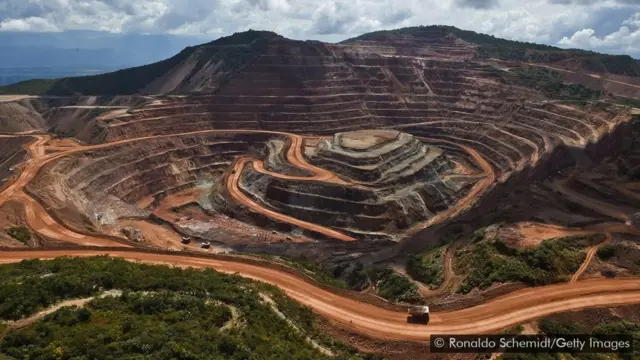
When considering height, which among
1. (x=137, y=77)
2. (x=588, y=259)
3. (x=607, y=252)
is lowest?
(x=588, y=259)

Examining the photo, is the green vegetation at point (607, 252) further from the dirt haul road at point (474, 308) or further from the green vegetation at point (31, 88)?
the green vegetation at point (31, 88)

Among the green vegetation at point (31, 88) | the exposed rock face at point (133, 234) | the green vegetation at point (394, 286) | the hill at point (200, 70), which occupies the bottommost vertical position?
the exposed rock face at point (133, 234)

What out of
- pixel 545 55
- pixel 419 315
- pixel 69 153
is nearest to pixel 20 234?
pixel 69 153

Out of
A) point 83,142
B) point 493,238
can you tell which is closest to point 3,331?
point 493,238

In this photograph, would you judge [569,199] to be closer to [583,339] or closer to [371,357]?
[583,339]

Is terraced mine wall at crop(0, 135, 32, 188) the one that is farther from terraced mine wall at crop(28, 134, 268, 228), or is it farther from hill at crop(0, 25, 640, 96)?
hill at crop(0, 25, 640, 96)

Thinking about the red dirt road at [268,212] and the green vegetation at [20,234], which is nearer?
the green vegetation at [20,234]

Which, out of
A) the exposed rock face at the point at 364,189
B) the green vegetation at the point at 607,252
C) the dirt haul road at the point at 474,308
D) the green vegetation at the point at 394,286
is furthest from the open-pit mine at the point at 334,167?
the green vegetation at the point at 607,252

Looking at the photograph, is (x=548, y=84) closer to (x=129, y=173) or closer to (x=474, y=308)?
(x=474, y=308)
